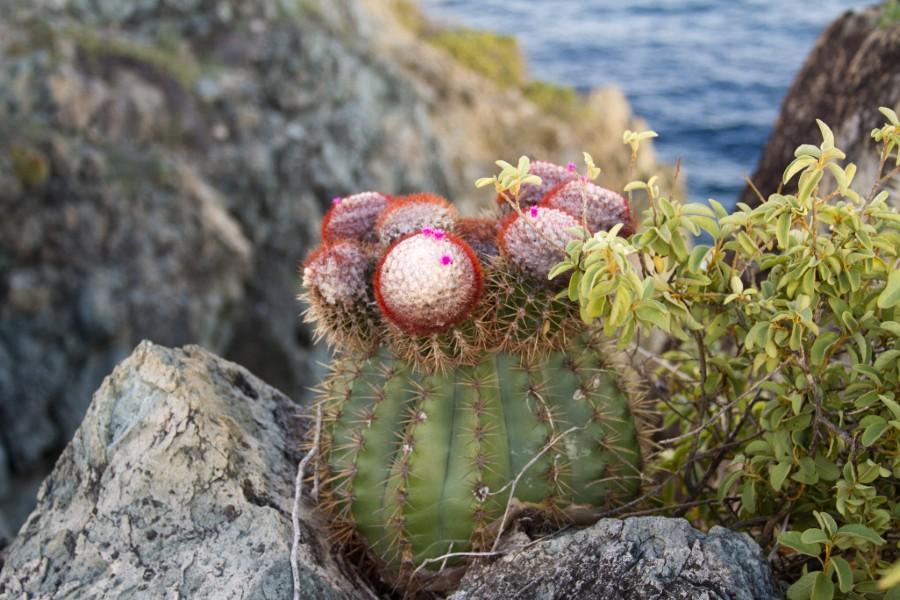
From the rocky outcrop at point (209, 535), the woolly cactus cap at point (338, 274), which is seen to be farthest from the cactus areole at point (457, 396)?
the rocky outcrop at point (209, 535)

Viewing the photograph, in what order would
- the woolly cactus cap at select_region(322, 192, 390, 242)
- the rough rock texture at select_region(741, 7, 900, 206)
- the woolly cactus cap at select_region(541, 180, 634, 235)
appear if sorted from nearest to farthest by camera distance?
the woolly cactus cap at select_region(541, 180, 634, 235) → the woolly cactus cap at select_region(322, 192, 390, 242) → the rough rock texture at select_region(741, 7, 900, 206)

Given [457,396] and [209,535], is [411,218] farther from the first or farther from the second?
[209,535]

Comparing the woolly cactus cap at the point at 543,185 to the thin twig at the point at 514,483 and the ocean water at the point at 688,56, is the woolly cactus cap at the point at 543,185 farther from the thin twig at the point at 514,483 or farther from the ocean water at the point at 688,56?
the ocean water at the point at 688,56

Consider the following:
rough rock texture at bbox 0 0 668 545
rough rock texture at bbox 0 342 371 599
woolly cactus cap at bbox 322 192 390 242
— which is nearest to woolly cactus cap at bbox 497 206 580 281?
woolly cactus cap at bbox 322 192 390 242

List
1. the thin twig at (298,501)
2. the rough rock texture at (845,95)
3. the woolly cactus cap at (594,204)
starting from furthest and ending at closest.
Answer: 1. the rough rock texture at (845,95)
2. the woolly cactus cap at (594,204)
3. the thin twig at (298,501)

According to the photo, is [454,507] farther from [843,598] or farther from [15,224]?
[15,224]

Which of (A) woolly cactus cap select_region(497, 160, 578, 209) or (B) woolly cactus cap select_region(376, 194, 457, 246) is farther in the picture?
(A) woolly cactus cap select_region(497, 160, 578, 209)

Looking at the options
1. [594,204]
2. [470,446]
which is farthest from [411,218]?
[470,446]

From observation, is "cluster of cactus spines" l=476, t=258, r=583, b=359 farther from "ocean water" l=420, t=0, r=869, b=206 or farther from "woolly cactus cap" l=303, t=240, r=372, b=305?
"ocean water" l=420, t=0, r=869, b=206

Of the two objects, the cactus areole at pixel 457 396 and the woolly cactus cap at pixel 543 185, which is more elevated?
the woolly cactus cap at pixel 543 185
